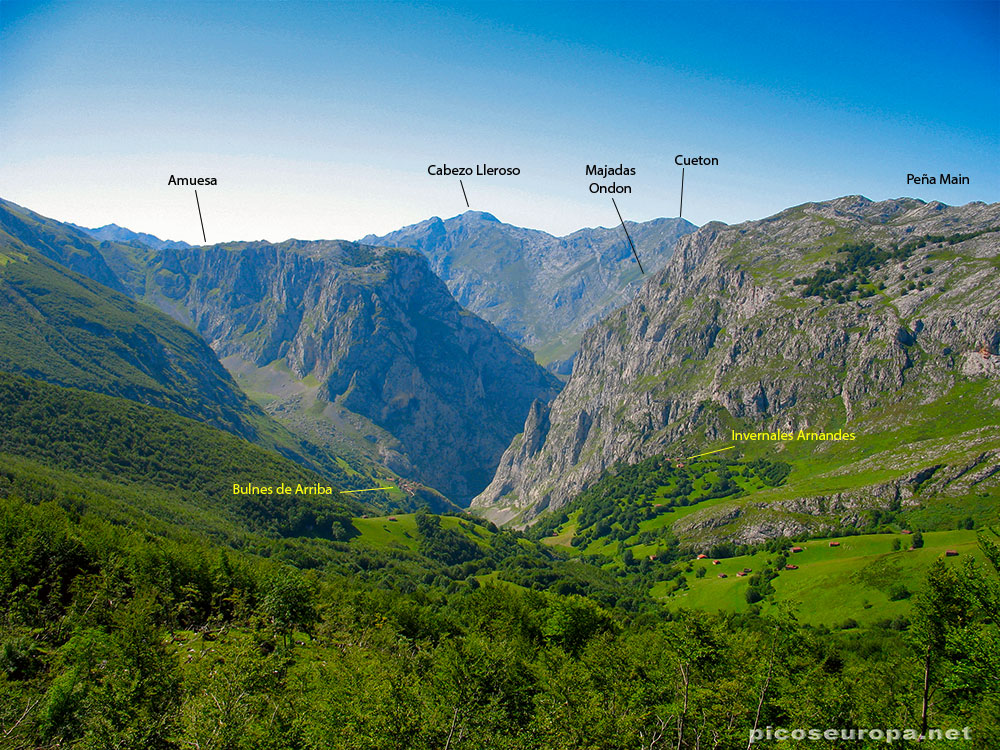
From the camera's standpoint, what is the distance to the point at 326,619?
8544 centimetres

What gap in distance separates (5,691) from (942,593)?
75114 mm

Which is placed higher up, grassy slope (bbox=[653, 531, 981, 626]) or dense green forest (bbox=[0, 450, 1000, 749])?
dense green forest (bbox=[0, 450, 1000, 749])

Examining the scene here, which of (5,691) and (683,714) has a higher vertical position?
(5,691)

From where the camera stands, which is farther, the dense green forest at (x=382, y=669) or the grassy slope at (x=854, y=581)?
the grassy slope at (x=854, y=581)

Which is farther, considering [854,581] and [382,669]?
[854,581]

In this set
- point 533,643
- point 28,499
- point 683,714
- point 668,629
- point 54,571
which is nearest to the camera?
point 683,714

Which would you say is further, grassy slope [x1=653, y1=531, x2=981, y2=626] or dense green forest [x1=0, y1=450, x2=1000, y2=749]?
grassy slope [x1=653, y1=531, x2=981, y2=626]

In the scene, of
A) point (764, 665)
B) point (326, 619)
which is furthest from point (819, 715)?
point (326, 619)

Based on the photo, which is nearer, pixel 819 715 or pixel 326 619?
pixel 819 715

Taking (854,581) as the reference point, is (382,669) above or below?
above

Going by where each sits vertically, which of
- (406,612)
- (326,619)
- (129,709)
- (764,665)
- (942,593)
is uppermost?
(942,593)

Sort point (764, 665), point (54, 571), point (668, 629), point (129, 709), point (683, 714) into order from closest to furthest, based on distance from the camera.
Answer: point (129, 709)
point (683, 714)
point (764, 665)
point (668, 629)
point (54, 571)

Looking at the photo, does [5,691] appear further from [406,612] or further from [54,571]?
[406,612]

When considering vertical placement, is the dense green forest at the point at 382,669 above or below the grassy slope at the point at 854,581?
above
